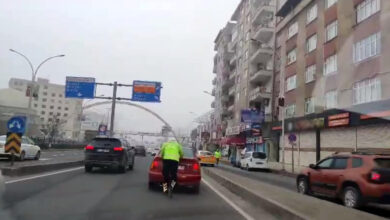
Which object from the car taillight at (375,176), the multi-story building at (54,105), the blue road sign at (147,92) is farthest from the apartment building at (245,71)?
the multi-story building at (54,105)

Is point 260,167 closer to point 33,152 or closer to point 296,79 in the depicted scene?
point 296,79

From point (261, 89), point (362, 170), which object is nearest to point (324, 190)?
point (362, 170)

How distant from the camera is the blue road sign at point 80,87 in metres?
41.8

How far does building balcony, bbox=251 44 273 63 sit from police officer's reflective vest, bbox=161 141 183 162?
153 ft

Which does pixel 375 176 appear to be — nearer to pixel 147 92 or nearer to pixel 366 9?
pixel 366 9

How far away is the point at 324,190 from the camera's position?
14422 millimetres

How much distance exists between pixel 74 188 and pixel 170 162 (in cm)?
291

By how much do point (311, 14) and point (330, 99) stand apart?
9.93 m

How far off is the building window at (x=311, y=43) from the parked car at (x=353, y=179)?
87.1 feet

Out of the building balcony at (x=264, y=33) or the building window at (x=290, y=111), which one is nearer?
the building window at (x=290, y=111)

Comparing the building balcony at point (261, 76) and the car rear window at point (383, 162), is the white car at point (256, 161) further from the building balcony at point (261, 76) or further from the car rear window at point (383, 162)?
the car rear window at point (383, 162)

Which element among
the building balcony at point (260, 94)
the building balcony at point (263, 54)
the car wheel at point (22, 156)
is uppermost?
the building balcony at point (263, 54)

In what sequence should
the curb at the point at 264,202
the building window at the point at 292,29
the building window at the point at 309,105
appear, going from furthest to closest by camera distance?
the building window at the point at 292,29
the building window at the point at 309,105
the curb at the point at 264,202

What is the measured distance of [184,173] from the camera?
1483 cm
